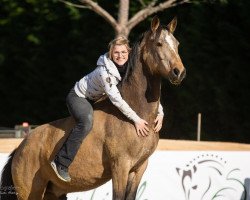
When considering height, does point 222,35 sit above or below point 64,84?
above

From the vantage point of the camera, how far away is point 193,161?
798 centimetres

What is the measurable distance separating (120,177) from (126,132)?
363 millimetres

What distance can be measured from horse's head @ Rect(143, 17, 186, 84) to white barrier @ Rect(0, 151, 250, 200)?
2260 millimetres

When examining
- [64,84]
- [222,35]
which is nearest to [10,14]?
[64,84]

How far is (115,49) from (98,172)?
40.6 inches

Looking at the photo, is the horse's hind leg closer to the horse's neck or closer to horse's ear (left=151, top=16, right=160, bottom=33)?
the horse's neck

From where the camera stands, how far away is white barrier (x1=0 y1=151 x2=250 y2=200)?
7844 millimetres

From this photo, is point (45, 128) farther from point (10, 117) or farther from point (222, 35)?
point (10, 117)

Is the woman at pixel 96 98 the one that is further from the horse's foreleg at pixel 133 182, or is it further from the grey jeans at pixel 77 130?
the horse's foreleg at pixel 133 182

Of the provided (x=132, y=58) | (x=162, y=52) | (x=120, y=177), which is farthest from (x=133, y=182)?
(x=162, y=52)

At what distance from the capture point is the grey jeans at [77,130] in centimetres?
595

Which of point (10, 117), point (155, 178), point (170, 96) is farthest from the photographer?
point (10, 117)

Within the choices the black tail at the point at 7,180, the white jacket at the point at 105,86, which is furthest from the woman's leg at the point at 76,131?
the black tail at the point at 7,180

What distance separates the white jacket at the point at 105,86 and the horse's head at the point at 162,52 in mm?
306
